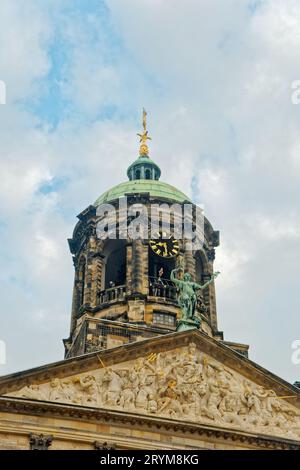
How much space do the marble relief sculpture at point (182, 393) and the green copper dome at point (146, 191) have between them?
10592 millimetres

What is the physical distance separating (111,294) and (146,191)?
572 centimetres

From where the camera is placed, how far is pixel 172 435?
85.8ft

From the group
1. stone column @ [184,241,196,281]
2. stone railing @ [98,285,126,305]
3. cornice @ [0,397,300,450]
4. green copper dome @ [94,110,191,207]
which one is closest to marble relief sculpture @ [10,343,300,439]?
cornice @ [0,397,300,450]

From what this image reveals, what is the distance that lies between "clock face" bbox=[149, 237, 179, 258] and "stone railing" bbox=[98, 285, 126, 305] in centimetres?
233

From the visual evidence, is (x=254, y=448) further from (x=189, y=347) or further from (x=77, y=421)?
(x=77, y=421)

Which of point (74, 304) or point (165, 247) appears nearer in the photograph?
point (165, 247)

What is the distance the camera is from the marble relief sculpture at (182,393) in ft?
85.0

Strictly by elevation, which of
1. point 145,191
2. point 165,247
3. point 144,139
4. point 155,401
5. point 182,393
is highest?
point 144,139

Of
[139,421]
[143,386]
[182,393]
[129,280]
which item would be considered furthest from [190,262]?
[139,421]

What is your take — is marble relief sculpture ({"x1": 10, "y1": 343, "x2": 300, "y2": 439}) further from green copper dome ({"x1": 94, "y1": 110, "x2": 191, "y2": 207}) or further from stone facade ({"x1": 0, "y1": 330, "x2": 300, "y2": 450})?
green copper dome ({"x1": 94, "y1": 110, "x2": 191, "y2": 207})

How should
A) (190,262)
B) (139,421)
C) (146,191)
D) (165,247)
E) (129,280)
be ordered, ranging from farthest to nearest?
(146,191)
(165,247)
(190,262)
(129,280)
(139,421)

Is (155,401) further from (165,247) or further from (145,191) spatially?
(145,191)

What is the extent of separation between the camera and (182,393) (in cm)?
2675
